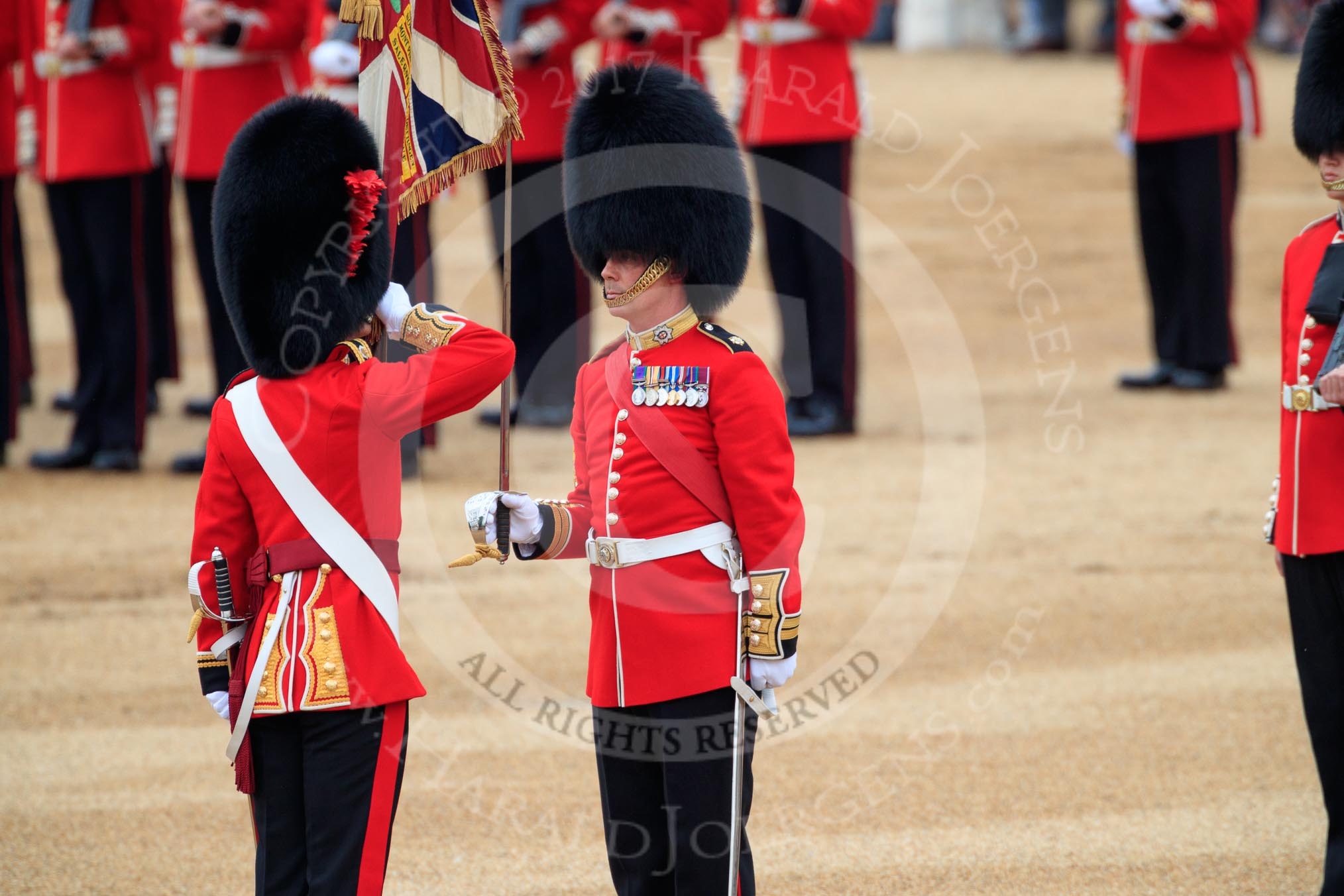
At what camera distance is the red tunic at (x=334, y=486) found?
2.27m

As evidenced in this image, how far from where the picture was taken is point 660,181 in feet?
8.20

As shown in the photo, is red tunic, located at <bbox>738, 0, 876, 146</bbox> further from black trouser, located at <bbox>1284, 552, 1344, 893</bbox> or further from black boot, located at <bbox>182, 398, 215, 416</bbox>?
black trouser, located at <bbox>1284, 552, 1344, 893</bbox>

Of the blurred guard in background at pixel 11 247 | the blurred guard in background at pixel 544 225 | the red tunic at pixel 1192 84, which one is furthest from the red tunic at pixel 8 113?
the red tunic at pixel 1192 84

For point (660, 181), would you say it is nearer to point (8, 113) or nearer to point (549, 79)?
point (549, 79)

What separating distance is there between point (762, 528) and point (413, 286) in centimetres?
392

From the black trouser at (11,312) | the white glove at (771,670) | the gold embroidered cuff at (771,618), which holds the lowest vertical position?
the black trouser at (11,312)

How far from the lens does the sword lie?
229 cm

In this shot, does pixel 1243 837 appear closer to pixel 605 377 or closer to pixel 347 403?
pixel 605 377

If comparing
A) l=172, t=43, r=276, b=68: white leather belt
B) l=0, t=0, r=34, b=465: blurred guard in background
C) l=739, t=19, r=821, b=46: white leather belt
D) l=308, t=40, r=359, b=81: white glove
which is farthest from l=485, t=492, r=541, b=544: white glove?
l=0, t=0, r=34, b=465: blurred guard in background

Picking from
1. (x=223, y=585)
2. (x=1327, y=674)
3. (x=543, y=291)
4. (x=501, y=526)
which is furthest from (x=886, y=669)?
(x=543, y=291)

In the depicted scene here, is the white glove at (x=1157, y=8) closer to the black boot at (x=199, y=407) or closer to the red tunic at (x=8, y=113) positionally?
the black boot at (x=199, y=407)

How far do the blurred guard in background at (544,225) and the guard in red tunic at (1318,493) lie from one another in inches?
138

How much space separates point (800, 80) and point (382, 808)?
13.9ft

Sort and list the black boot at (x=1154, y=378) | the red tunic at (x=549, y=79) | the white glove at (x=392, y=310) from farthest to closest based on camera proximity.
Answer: the black boot at (x=1154, y=378) < the red tunic at (x=549, y=79) < the white glove at (x=392, y=310)
